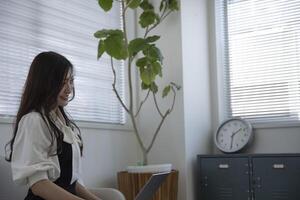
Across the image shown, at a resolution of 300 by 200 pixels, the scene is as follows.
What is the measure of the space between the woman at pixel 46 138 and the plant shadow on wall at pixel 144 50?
1100mm

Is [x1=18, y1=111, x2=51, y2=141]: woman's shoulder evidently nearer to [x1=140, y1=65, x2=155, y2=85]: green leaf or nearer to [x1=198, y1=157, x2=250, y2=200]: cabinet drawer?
[x1=140, y1=65, x2=155, y2=85]: green leaf

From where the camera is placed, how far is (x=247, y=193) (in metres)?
3.51

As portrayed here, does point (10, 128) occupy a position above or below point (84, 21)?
below

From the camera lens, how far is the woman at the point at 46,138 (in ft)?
6.21

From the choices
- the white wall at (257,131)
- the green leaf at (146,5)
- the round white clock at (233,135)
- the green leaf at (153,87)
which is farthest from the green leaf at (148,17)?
the round white clock at (233,135)

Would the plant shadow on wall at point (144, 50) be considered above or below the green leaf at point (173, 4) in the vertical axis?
below

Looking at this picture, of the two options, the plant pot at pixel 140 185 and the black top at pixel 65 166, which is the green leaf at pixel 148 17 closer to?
the plant pot at pixel 140 185

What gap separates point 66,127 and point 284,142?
7.47 feet

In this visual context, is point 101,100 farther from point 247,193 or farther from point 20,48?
point 247,193

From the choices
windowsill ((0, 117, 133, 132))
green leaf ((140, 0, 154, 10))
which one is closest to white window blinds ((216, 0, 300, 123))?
green leaf ((140, 0, 154, 10))

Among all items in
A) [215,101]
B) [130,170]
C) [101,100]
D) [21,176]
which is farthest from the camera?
[215,101]

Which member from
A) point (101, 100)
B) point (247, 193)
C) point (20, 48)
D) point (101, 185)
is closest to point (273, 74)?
point (247, 193)

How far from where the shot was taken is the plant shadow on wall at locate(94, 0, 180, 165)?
3.21 m

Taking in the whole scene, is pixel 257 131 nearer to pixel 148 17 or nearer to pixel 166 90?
pixel 166 90
